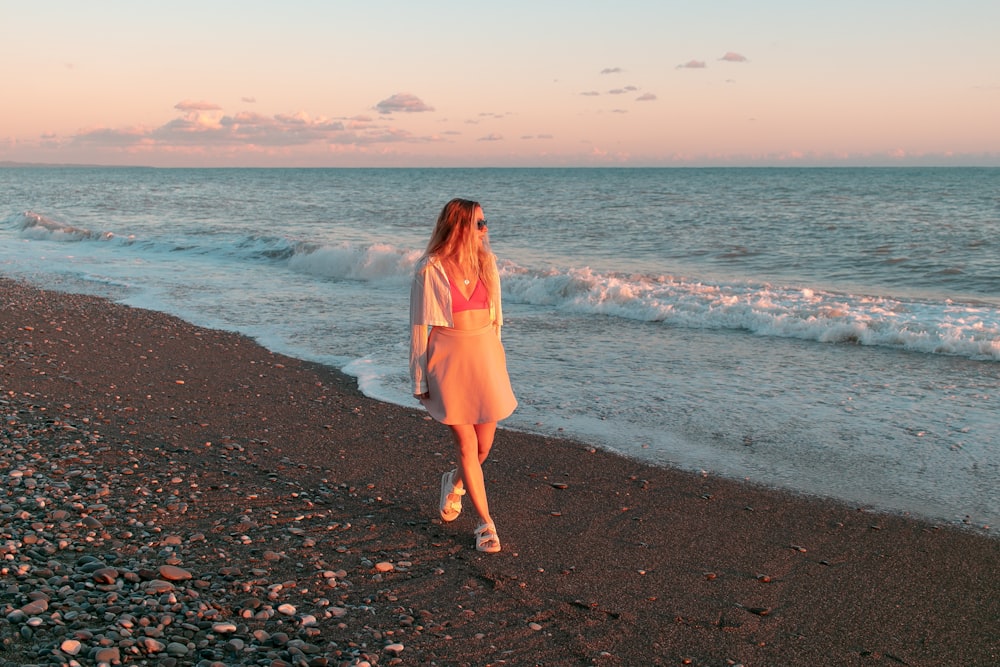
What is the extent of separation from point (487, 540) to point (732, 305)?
9.57 meters

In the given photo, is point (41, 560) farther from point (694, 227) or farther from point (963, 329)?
point (694, 227)

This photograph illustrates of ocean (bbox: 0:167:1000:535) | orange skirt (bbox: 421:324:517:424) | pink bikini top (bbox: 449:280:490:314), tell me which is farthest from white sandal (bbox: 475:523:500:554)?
ocean (bbox: 0:167:1000:535)

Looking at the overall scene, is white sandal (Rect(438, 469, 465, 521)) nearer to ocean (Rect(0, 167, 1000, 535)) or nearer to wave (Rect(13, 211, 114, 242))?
ocean (Rect(0, 167, 1000, 535))

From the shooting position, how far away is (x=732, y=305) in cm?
1332

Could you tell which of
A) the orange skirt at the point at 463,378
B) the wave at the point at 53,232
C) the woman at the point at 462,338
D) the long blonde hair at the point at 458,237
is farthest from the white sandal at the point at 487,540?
the wave at the point at 53,232

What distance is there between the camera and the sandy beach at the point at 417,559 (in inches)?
144

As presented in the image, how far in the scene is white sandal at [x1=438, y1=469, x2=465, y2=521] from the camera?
508 cm

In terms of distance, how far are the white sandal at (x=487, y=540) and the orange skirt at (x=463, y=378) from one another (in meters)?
0.63

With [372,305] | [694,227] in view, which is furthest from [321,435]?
[694,227]

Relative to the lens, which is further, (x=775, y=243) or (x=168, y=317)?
(x=775, y=243)

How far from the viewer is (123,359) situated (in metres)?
9.38

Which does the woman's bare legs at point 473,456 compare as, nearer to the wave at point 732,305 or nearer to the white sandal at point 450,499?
the white sandal at point 450,499

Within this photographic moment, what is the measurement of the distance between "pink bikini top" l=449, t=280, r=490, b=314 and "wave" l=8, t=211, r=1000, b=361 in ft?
27.3

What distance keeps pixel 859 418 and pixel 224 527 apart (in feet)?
18.7
